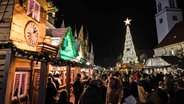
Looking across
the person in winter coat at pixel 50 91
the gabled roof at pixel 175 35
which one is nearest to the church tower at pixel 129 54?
the gabled roof at pixel 175 35

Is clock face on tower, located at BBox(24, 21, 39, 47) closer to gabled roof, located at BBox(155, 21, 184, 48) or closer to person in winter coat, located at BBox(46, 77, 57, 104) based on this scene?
person in winter coat, located at BBox(46, 77, 57, 104)

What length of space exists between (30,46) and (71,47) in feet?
16.4

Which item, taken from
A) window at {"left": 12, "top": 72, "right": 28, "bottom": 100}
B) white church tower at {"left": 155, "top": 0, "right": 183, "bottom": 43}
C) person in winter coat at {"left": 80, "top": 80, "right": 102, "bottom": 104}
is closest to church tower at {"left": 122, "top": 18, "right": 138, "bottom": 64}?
white church tower at {"left": 155, "top": 0, "right": 183, "bottom": 43}

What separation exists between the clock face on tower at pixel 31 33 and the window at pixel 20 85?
64.3 inches

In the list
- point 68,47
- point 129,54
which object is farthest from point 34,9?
point 129,54

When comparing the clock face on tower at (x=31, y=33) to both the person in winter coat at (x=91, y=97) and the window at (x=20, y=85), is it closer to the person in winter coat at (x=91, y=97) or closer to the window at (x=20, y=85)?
the window at (x=20, y=85)

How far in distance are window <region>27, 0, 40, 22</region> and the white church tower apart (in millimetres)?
48989

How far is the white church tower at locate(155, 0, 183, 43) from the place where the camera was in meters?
48.9

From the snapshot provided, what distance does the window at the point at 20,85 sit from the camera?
266 inches

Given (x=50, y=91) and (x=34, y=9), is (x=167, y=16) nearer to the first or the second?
(x=34, y=9)

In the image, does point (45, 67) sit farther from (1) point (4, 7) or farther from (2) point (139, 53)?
(2) point (139, 53)

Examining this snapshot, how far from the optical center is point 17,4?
676 cm

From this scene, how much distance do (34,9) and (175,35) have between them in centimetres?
4441

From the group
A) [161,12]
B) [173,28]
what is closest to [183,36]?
[173,28]
